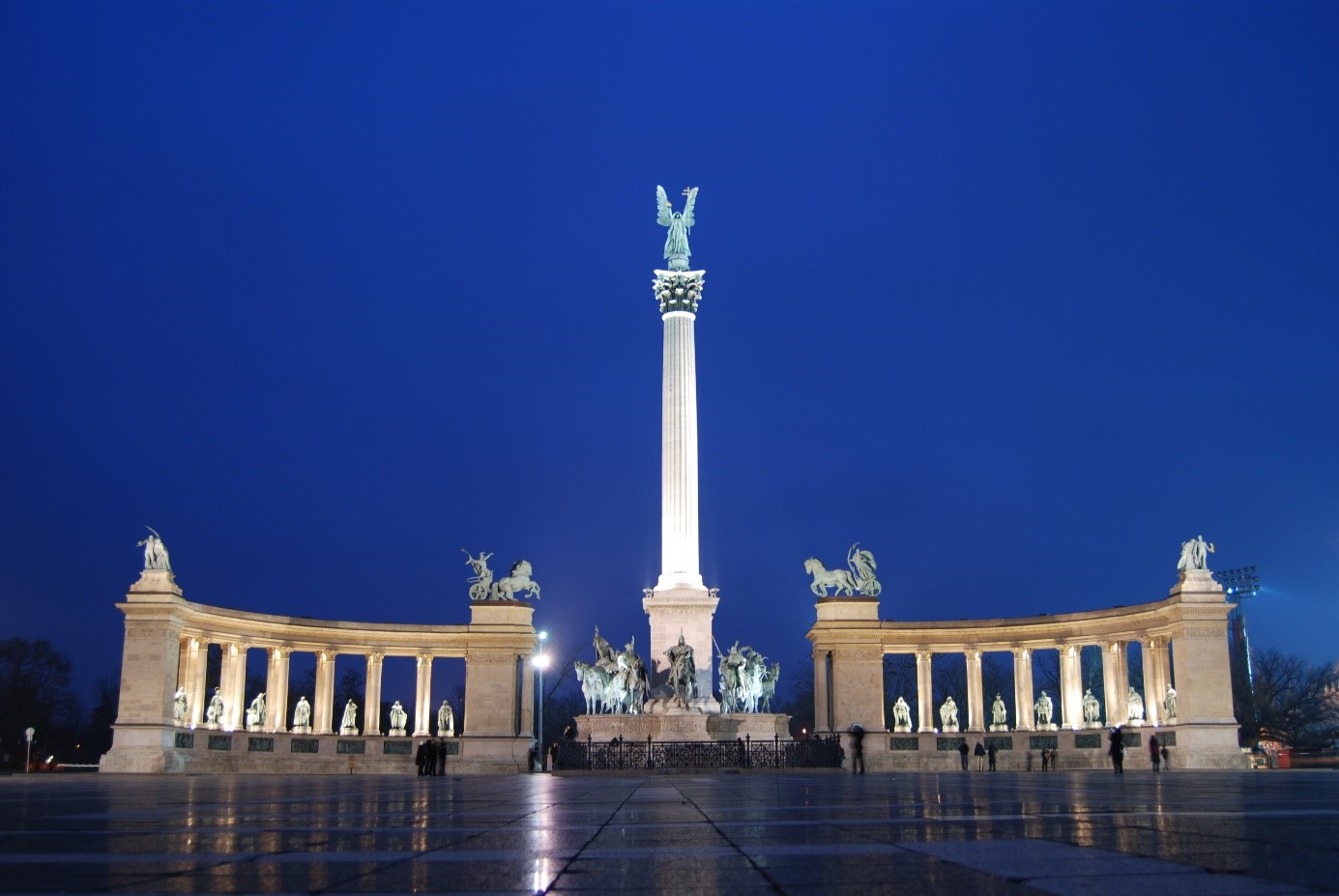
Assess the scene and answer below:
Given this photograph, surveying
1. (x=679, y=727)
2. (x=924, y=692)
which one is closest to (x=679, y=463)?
(x=679, y=727)

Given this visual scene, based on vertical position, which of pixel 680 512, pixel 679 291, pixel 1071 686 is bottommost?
pixel 1071 686

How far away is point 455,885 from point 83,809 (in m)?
13.1

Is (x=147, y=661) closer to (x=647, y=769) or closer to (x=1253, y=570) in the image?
(x=647, y=769)

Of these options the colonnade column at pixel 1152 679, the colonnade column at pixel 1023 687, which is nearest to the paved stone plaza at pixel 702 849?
the colonnade column at pixel 1152 679

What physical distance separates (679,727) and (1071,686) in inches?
970

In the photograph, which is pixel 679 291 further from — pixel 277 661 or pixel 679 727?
pixel 277 661

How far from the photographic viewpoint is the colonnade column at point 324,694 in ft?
222

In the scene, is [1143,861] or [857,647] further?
[857,647]

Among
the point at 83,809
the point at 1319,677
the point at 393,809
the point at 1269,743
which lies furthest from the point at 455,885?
the point at 1319,677

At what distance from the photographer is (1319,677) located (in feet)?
338

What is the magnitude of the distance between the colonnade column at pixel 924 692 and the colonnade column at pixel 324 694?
33.0 metres

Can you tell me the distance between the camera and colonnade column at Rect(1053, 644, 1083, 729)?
65.8 metres

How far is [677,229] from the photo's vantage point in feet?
230

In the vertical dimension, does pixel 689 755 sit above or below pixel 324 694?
below
